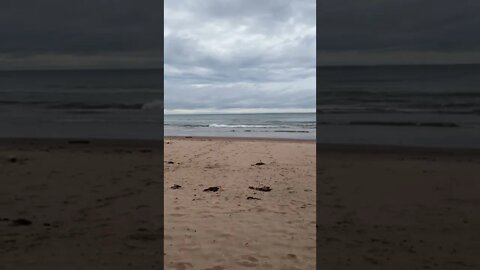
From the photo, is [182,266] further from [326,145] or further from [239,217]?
[326,145]

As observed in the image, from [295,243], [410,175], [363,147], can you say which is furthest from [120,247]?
[363,147]

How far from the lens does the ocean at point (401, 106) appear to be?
14.6m

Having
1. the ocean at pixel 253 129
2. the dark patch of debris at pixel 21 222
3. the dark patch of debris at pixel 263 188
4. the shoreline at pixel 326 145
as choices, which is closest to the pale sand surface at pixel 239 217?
the dark patch of debris at pixel 263 188

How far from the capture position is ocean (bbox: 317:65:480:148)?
48.0 feet

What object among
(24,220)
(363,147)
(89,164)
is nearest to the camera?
(24,220)

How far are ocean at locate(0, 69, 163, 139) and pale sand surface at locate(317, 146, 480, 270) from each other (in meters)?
6.08

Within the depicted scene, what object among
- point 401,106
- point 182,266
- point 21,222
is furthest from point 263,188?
point 401,106

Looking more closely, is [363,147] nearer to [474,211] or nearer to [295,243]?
[474,211]

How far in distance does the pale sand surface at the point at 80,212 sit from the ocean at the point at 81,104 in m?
3.05

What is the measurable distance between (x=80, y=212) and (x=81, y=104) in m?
21.1

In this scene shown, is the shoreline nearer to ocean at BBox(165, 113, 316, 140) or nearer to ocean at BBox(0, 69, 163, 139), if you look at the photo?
ocean at BBox(0, 69, 163, 139)

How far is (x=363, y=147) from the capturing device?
1292 cm

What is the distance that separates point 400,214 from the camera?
219 inches

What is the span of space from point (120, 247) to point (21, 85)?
32.0 meters
